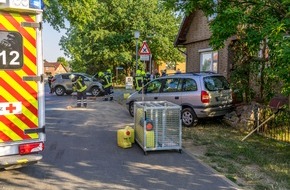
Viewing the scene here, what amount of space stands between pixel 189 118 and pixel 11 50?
669 centimetres

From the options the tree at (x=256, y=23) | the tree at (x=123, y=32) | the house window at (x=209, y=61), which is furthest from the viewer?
the tree at (x=123, y=32)

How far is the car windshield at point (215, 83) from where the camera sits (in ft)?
35.4

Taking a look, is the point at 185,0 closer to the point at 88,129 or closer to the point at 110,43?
the point at 88,129

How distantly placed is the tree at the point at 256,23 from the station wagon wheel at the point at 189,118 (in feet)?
10.5

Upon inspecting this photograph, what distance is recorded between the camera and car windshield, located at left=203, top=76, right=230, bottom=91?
10.8 meters

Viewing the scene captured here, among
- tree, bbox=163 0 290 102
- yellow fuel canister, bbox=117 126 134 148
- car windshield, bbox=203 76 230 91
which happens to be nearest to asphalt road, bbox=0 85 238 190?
yellow fuel canister, bbox=117 126 134 148

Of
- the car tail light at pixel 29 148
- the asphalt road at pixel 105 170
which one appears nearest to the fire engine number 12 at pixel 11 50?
the car tail light at pixel 29 148

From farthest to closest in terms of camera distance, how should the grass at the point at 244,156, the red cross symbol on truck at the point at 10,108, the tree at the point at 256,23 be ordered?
1. the tree at the point at 256,23
2. the grass at the point at 244,156
3. the red cross symbol on truck at the point at 10,108

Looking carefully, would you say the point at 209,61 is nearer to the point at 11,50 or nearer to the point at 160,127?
the point at 160,127

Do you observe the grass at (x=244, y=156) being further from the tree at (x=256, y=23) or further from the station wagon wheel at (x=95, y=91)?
the station wagon wheel at (x=95, y=91)

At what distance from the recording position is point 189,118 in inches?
430

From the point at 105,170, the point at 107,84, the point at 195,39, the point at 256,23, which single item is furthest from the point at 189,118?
the point at 107,84

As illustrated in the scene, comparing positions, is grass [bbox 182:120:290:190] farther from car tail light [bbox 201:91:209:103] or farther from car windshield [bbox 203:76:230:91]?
car windshield [bbox 203:76:230:91]

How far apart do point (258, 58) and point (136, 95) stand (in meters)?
4.43
